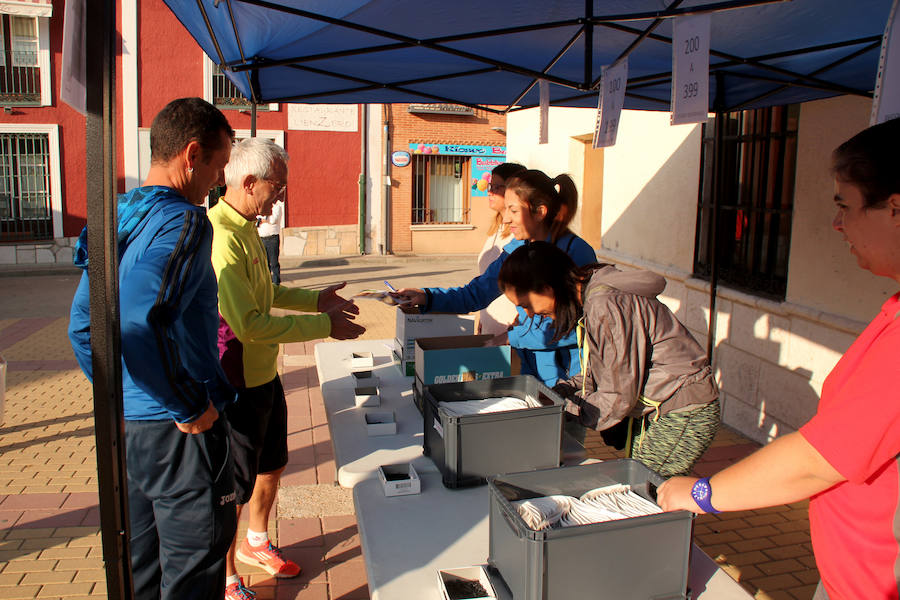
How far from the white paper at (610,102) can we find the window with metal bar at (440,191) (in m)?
15.2

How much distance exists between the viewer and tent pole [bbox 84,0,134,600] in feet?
4.35

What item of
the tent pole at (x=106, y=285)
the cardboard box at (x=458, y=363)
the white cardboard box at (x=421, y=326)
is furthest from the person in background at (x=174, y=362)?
the white cardboard box at (x=421, y=326)

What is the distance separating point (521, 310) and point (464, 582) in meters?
1.75

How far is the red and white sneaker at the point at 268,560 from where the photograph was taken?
3.05 m

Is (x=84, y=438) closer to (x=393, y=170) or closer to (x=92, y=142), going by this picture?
(x=92, y=142)

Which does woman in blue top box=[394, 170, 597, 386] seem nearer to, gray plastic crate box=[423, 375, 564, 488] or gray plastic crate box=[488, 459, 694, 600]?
gray plastic crate box=[423, 375, 564, 488]

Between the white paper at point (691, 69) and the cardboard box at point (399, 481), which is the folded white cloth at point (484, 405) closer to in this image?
the cardboard box at point (399, 481)

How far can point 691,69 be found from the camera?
228cm

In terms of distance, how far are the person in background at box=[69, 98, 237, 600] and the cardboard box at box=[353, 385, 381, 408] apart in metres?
0.87

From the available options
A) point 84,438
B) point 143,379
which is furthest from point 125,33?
point 143,379

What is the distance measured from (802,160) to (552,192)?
2.02m

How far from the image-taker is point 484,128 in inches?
715

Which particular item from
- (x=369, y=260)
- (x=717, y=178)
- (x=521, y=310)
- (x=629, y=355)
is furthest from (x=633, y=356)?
(x=369, y=260)

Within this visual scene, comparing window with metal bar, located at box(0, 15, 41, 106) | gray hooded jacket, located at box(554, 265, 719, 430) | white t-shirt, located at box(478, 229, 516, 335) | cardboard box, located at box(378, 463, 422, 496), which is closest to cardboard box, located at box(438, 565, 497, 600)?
cardboard box, located at box(378, 463, 422, 496)
